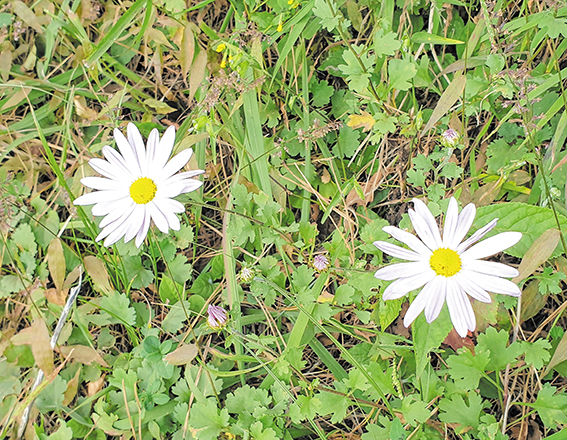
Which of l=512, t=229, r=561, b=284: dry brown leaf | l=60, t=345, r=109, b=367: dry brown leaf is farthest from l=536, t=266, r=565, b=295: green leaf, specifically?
l=60, t=345, r=109, b=367: dry brown leaf

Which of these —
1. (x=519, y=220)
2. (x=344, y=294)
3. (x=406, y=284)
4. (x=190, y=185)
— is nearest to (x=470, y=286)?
(x=406, y=284)

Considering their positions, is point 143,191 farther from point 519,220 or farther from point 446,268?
point 519,220

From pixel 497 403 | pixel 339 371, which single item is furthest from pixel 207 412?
pixel 497 403

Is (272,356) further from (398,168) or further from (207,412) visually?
(398,168)

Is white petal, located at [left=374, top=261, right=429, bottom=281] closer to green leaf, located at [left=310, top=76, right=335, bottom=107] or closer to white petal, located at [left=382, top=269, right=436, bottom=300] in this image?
white petal, located at [left=382, top=269, right=436, bottom=300]

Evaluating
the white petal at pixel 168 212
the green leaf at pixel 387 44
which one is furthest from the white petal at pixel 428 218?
the white petal at pixel 168 212
